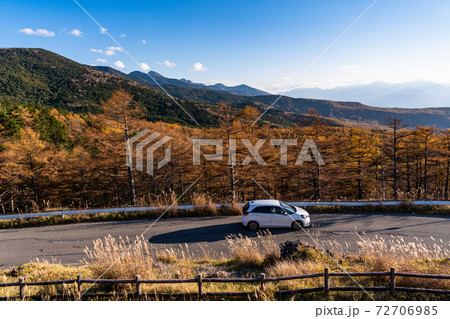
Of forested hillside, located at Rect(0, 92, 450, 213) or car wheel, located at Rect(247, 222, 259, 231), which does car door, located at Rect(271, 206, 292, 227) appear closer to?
car wheel, located at Rect(247, 222, 259, 231)

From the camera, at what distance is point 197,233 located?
12.1 meters

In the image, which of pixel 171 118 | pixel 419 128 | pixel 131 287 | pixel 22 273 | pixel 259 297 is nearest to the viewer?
pixel 259 297

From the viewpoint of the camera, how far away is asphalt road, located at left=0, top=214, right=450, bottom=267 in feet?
33.4

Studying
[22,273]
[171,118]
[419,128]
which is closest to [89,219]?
[22,273]

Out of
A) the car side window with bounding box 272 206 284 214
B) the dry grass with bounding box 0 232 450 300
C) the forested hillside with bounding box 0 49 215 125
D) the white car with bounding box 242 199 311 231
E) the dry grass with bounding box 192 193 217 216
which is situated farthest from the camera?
the forested hillside with bounding box 0 49 215 125

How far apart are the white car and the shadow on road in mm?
338

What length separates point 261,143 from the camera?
28.6 metres

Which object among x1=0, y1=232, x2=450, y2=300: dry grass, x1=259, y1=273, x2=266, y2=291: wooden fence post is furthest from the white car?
x1=259, y1=273, x2=266, y2=291: wooden fence post

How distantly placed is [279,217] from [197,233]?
4201 millimetres

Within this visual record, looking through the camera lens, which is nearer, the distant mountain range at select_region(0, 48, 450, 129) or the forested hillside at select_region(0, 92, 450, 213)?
the forested hillside at select_region(0, 92, 450, 213)

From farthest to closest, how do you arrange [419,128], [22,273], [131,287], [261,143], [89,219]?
[419,128], [261,143], [89,219], [22,273], [131,287]

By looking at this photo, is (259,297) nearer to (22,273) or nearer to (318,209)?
(22,273)

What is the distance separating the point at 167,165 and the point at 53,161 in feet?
40.0

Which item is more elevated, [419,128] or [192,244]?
[419,128]
